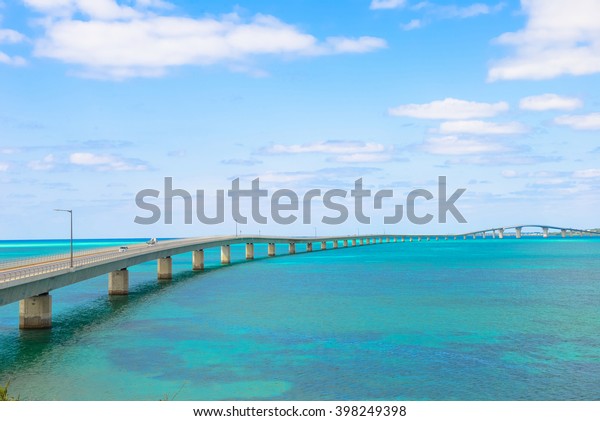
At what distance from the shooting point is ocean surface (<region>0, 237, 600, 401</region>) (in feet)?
109

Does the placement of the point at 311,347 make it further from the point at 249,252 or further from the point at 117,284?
the point at 249,252

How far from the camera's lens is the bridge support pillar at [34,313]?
51.9 meters

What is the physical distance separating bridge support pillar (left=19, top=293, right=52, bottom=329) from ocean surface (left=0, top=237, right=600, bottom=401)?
998 millimetres

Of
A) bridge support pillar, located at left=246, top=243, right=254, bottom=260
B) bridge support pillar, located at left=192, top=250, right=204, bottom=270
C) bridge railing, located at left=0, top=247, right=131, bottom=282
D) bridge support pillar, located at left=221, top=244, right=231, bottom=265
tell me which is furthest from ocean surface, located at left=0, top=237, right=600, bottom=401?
bridge support pillar, located at left=246, top=243, right=254, bottom=260

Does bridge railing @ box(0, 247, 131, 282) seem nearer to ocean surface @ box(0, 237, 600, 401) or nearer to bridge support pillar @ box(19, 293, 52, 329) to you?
bridge support pillar @ box(19, 293, 52, 329)

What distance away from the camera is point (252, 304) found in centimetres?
7125

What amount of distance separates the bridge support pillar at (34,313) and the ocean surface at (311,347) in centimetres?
100

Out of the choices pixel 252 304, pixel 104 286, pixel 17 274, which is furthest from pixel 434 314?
pixel 104 286

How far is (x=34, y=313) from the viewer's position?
5212 cm

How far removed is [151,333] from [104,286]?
169 feet

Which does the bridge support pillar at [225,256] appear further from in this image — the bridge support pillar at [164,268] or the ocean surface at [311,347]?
the ocean surface at [311,347]

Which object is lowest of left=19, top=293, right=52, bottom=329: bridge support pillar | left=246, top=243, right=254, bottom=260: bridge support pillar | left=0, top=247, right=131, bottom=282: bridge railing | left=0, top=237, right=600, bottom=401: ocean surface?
left=246, top=243, right=254, bottom=260: bridge support pillar

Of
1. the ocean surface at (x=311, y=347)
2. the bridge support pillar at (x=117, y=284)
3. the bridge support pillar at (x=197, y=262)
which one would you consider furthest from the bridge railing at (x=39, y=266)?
the bridge support pillar at (x=197, y=262)
